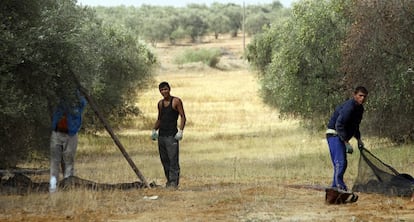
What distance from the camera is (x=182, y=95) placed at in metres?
53.2

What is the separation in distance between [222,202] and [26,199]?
117 inches

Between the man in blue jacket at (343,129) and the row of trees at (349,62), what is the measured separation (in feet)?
17.5

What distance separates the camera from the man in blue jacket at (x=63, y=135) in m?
12.2

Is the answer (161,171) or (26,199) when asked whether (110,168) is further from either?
(26,199)

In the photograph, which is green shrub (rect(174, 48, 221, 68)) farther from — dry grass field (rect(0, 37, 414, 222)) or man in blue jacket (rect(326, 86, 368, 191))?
man in blue jacket (rect(326, 86, 368, 191))

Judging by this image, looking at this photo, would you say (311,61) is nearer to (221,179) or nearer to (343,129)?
(221,179)

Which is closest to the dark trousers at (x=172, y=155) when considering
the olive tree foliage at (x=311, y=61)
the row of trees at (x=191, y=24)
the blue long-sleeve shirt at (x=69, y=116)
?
the blue long-sleeve shirt at (x=69, y=116)

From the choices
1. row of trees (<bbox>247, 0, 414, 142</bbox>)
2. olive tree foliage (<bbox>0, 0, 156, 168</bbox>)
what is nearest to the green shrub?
row of trees (<bbox>247, 0, 414, 142</bbox>)

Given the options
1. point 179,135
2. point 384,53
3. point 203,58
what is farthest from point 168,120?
point 203,58

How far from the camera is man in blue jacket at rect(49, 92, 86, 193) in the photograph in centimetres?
1217

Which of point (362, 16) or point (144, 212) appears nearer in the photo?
point (144, 212)

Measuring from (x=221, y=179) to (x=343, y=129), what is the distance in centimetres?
479

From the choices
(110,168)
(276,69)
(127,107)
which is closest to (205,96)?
(127,107)

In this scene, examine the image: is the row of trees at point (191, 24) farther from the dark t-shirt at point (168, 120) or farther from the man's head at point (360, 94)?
the man's head at point (360, 94)
